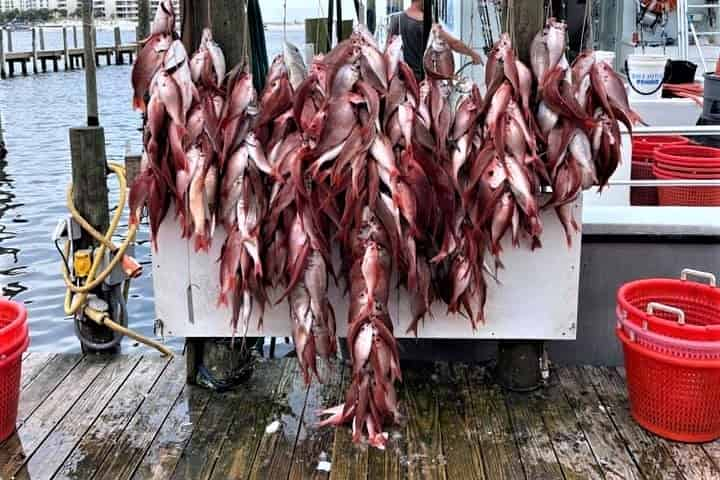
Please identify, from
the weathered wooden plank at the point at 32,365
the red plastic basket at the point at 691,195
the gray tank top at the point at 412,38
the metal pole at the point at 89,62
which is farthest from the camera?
the gray tank top at the point at 412,38

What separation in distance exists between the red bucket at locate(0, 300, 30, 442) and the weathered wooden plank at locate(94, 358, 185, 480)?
1.60ft

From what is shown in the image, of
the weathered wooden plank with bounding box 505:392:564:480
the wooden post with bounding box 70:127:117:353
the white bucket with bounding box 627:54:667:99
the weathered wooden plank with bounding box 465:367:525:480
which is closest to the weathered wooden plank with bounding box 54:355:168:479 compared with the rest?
the wooden post with bounding box 70:127:117:353

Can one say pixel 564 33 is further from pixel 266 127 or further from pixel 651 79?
pixel 651 79

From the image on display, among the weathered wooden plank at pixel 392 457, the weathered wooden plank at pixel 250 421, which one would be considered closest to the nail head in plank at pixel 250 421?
the weathered wooden plank at pixel 250 421

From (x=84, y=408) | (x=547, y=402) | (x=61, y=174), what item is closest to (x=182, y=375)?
(x=84, y=408)

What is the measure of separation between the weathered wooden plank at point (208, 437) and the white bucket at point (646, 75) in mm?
4867

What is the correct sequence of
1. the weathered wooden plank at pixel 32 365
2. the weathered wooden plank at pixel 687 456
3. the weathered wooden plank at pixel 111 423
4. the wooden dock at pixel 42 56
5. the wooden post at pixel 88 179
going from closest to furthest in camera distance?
1. the weathered wooden plank at pixel 687 456
2. the weathered wooden plank at pixel 111 423
3. the weathered wooden plank at pixel 32 365
4. the wooden post at pixel 88 179
5. the wooden dock at pixel 42 56

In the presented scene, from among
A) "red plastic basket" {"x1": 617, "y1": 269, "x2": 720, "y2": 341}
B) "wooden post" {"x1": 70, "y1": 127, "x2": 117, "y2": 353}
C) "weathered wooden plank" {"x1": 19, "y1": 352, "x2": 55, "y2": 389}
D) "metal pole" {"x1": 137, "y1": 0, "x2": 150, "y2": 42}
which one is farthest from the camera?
"metal pole" {"x1": 137, "y1": 0, "x2": 150, "y2": 42}

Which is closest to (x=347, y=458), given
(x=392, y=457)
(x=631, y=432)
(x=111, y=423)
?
(x=392, y=457)

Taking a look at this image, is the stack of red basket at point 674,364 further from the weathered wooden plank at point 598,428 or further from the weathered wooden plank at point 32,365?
the weathered wooden plank at point 32,365

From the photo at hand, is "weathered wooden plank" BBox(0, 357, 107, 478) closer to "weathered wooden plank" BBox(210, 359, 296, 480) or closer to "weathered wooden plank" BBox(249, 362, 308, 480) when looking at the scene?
"weathered wooden plank" BBox(210, 359, 296, 480)

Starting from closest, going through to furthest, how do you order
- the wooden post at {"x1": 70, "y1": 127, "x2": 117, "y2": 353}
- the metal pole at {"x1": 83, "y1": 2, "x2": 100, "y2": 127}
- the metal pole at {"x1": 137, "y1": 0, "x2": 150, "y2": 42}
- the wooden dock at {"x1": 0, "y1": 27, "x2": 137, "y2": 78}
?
the wooden post at {"x1": 70, "y1": 127, "x2": 117, "y2": 353}, the metal pole at {"x1": 83, "y1": 2, "x2": 100, "y2": 127}, the metal pole at {"x1": 137, "y1": 0, "x2": 150, "y2": 42}, the wooden dock at {"x1": 0, "y1": 27, "x2": 137, "y2": 78}

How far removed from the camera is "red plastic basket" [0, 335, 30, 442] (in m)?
3.37

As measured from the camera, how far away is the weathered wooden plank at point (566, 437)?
321cm
